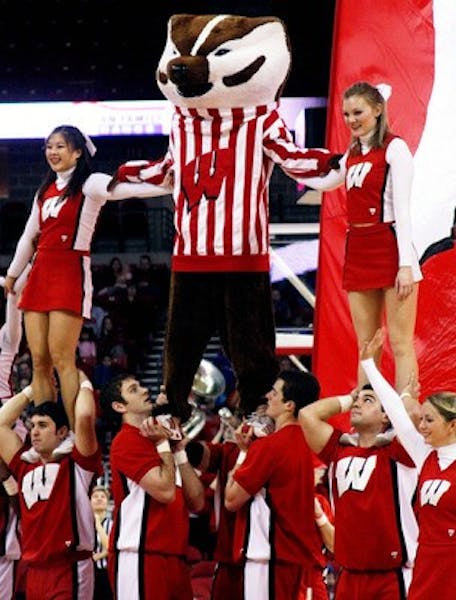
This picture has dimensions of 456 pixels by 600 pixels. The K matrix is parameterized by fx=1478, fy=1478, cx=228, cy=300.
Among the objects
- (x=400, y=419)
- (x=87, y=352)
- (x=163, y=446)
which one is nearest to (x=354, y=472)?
(x=400, y=419)

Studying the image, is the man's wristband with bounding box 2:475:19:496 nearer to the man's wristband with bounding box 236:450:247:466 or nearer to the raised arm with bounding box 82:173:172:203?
the man's wristband with bounding box 236:450:247:466

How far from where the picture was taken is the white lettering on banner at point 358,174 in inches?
224

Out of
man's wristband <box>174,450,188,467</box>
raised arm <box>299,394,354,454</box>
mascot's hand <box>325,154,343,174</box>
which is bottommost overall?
man's wristband <box>174,450,188,467</box>

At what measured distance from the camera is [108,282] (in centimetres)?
1598

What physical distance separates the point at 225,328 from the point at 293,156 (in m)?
0.74

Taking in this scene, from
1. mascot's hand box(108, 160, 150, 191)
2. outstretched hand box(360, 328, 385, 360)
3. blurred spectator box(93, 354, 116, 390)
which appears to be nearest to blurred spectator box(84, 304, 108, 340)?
blurred spectator box(93, 354, 116, 390)

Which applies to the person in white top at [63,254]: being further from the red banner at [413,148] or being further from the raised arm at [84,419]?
the red banner at [413,148]

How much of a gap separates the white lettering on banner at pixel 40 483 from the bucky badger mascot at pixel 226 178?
3.23 ft

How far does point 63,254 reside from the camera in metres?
6.41

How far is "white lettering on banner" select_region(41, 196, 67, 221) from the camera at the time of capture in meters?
6.38

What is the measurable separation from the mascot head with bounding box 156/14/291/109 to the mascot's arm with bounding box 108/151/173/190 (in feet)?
0.94

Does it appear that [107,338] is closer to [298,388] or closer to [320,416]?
[298,388]

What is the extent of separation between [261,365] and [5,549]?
81.8 inches

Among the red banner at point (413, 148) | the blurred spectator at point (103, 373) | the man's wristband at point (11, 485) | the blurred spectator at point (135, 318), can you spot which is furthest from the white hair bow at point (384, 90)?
the blurred spectator at point (135, 318)
